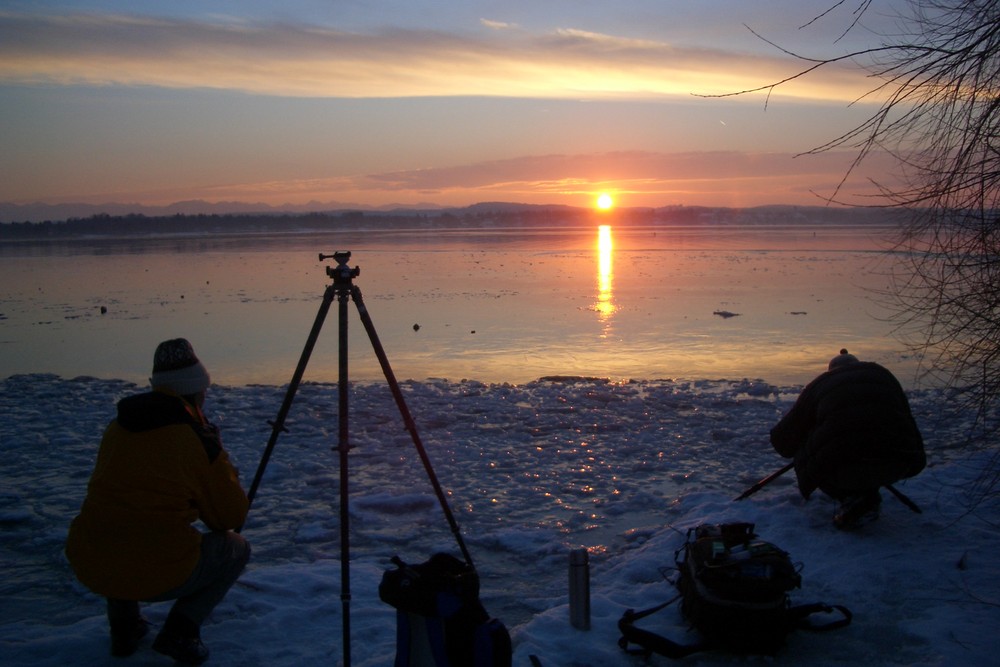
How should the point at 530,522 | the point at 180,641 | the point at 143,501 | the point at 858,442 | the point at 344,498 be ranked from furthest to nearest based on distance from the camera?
the point at 530,522 → the point at 858,442 → the point at 344,498 → the point at 180,641 → the point at 143,501

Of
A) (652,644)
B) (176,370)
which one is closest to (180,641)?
(176,370)

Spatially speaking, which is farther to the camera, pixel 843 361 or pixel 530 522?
pixel 530 522

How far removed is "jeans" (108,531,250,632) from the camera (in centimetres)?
399

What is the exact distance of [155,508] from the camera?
3.77 m

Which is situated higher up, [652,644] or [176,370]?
[176,370]

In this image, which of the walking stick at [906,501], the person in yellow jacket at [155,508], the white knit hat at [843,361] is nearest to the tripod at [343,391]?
the person in yellow jacket at [155,508]

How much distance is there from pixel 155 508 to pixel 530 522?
3.18m

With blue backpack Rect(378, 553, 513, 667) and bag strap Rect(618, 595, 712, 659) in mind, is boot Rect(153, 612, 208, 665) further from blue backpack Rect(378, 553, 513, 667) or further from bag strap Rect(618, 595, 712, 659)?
bag strap Rect(618, 595, 712, 659)

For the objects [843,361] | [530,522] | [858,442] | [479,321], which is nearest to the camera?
[858,442]

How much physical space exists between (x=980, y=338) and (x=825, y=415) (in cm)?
104

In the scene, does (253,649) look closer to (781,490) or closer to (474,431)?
(781,490)

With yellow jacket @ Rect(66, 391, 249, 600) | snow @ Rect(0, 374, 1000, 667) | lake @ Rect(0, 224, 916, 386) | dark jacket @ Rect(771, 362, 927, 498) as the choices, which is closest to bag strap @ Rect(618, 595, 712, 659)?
snow @ Rect(0, 374, 1000, 667)

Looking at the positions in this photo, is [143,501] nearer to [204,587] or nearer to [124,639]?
[204,587]

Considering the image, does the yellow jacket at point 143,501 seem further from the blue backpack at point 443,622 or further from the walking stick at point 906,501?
the walking stick at point 906,501
